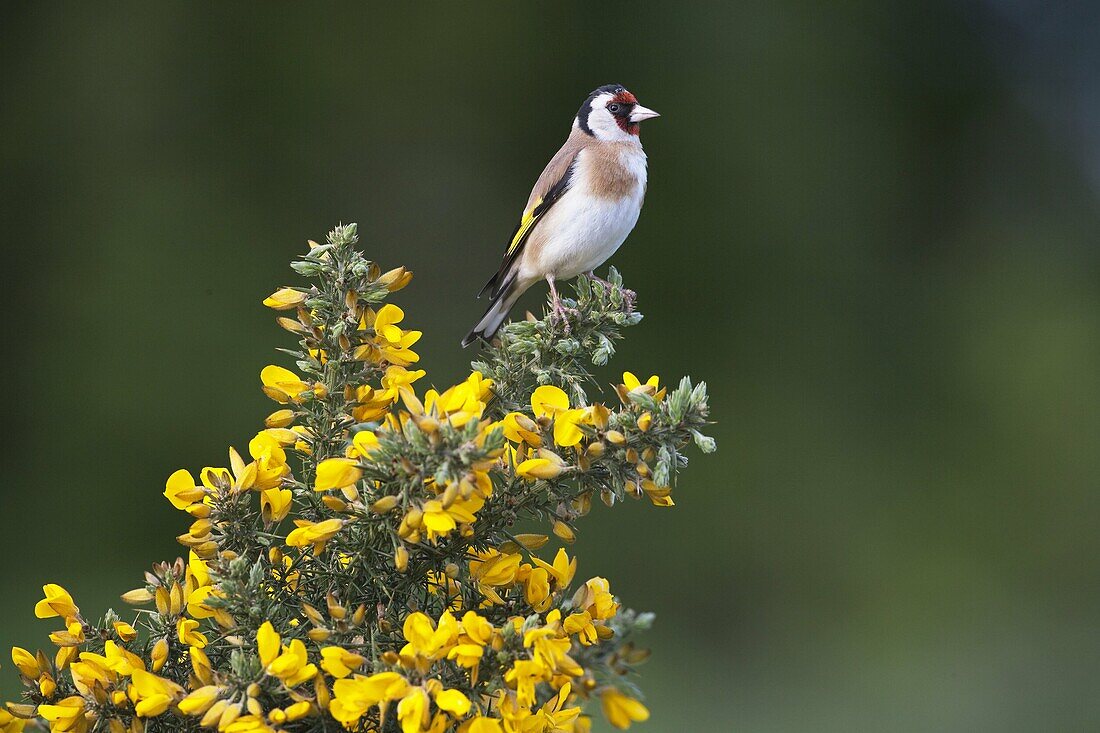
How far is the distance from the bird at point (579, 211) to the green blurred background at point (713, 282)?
2459 mm

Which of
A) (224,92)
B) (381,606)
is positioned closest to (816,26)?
(224,92)

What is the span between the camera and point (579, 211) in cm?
284

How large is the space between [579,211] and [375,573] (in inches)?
70.4

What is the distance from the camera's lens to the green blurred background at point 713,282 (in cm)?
525

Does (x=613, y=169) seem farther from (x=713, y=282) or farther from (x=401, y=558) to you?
(x=713, y=282)

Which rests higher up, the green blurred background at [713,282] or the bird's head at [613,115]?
the green blurred background at [713,282]

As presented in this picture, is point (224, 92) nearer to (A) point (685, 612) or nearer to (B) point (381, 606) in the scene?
(A) point (685, 612)

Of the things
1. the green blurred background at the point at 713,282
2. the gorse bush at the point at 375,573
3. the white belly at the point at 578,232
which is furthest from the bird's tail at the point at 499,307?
the green blurred background at the point at 713,282

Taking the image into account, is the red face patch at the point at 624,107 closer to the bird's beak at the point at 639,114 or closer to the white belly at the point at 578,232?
the bird's beak at the point at 639,114

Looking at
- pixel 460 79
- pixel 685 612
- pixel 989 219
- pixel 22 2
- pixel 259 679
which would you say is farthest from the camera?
pixel 989 219

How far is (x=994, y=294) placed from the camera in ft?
20.5

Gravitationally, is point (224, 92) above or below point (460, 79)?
below

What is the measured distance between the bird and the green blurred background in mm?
2459

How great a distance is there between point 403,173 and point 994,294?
3.39 metres
